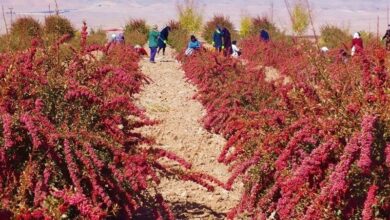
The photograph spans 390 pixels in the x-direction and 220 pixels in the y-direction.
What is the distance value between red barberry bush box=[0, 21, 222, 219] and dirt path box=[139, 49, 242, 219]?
0.78m

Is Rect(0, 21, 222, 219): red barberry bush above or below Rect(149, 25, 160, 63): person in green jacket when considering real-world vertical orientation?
above

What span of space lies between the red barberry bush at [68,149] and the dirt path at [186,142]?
78 cm

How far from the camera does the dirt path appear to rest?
6.21 meters

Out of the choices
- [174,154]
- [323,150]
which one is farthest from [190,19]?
[323,150]

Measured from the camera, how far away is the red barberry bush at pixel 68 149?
13.5ft

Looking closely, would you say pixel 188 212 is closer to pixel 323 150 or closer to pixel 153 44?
pixel 323 150

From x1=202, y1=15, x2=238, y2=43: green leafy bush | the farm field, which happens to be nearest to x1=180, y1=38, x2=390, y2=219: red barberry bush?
the farm field

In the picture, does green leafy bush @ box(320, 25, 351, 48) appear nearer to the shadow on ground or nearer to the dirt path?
the dirt path

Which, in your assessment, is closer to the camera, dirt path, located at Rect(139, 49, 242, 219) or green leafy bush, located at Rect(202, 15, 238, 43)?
dirt path, located at Rect(139, 49, 242, 219)

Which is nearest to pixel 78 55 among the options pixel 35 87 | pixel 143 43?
pixel 35 87

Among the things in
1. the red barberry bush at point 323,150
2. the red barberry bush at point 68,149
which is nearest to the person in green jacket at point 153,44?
the red barberry bush at point 68,149

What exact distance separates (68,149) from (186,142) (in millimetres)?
Answer: 4417

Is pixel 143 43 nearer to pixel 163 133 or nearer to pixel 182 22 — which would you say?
pixel 182 22

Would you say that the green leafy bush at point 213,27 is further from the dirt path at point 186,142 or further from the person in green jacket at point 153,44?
the dirt path at point 186,142
